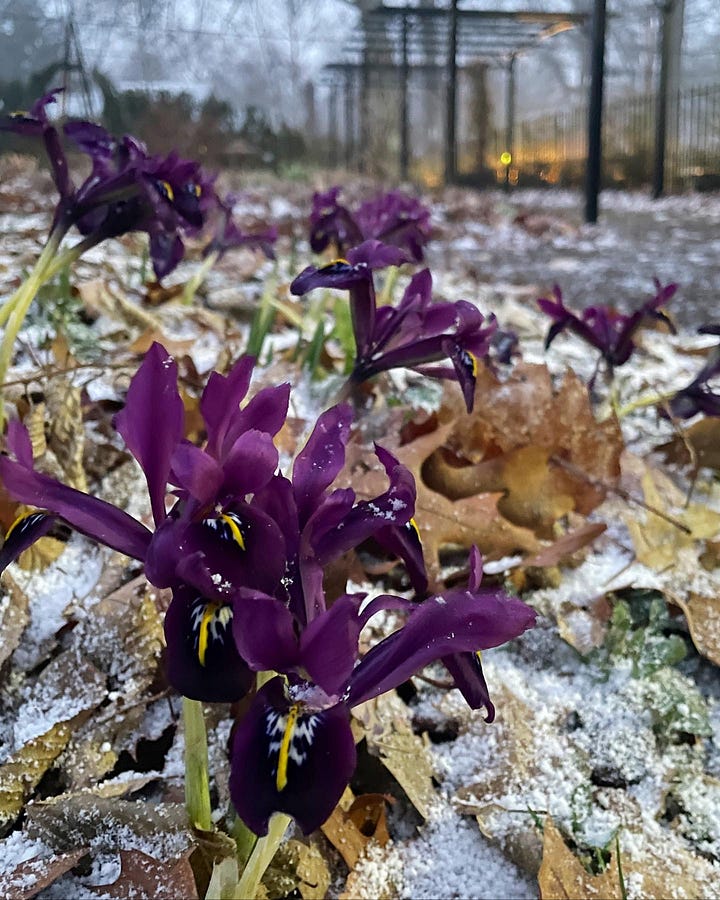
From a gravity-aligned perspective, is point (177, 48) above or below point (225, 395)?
above

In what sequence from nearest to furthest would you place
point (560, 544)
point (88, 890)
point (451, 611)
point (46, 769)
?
1. point (451, 611)
2. point (88, 890)
3. point (46, 769)
4. point (560, 544)

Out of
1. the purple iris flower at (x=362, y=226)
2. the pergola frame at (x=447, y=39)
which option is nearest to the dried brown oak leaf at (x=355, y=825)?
the purple iris flower at (x=362, y=226)

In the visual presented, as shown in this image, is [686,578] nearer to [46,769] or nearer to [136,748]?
[136,748]

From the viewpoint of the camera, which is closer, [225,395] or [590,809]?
[225,395]

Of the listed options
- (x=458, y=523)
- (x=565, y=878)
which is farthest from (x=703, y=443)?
A: (x=565, y=878)

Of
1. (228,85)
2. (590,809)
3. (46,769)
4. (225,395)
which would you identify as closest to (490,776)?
(590,809)

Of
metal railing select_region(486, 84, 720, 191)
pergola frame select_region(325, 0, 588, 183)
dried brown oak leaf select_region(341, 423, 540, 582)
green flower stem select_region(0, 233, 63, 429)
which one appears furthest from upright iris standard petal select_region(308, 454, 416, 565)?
metal railing select_region(486, 84, 720, 191)

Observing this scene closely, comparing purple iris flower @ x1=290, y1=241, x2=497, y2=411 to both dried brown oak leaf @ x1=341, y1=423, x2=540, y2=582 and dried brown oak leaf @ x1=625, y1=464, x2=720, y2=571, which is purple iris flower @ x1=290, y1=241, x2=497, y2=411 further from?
dried brown oak leaf @ x1=625, y1=464, x2=720, y2=571
